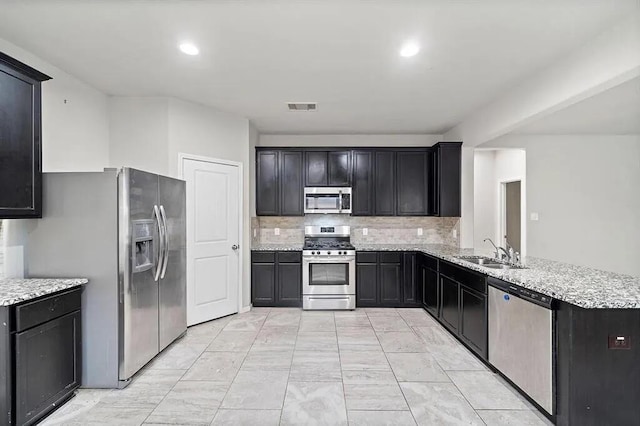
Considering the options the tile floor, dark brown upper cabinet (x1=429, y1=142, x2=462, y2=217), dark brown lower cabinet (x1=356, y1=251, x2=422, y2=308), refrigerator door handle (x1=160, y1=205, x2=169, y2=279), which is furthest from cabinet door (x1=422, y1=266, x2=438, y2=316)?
refrigerator door handle (x1=160, y1=205, x2=169, y2=279)

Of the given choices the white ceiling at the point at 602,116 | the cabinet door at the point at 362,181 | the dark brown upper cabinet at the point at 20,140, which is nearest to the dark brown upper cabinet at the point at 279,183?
the cabinet door at the point at 362,181

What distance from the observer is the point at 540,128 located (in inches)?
202

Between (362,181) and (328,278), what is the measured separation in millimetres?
1577

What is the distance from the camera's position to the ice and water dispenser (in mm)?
2896

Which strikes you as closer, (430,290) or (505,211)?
(430,290)

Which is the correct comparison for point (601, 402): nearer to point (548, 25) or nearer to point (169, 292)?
point (548, 25)

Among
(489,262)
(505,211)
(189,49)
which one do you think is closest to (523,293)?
(489,262)

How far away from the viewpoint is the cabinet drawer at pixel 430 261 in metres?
4.48

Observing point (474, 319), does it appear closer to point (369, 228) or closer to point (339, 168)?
point (369, 228)

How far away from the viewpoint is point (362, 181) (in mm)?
5473

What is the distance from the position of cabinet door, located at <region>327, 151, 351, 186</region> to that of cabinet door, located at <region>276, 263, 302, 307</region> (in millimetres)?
1411

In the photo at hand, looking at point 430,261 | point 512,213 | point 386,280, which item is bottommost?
point 386,280

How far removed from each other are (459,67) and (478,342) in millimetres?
2487

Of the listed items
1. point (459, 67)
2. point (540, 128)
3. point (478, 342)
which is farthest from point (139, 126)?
point (540, 128)
